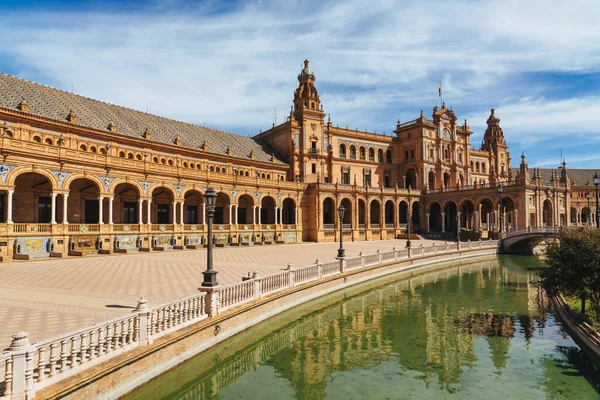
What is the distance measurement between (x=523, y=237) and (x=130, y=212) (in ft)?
137

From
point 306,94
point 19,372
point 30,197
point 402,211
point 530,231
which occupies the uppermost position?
point 306,94

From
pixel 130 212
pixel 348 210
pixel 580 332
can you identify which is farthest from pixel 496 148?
pixel 580 332

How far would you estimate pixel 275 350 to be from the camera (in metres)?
11.7

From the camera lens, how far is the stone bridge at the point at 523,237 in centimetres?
4339

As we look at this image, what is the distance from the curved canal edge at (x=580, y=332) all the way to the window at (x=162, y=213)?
1266 inches

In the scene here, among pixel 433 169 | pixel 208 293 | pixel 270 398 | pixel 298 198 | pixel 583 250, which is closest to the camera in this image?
pixel 270 398

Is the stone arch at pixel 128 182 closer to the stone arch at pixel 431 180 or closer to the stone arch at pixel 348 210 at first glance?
the stone arch at pixel 348 210

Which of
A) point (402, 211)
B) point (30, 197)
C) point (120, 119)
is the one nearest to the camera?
point (30, 197)

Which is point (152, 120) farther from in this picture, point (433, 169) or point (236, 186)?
point (433, 169)

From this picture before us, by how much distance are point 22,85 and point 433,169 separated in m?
54.5

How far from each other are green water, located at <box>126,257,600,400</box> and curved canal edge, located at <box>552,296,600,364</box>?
278mm

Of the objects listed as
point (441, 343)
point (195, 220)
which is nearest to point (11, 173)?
point (195, 220)

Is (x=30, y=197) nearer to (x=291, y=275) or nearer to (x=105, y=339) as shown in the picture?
(x=291, y=275)

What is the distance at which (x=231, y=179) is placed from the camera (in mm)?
40531
